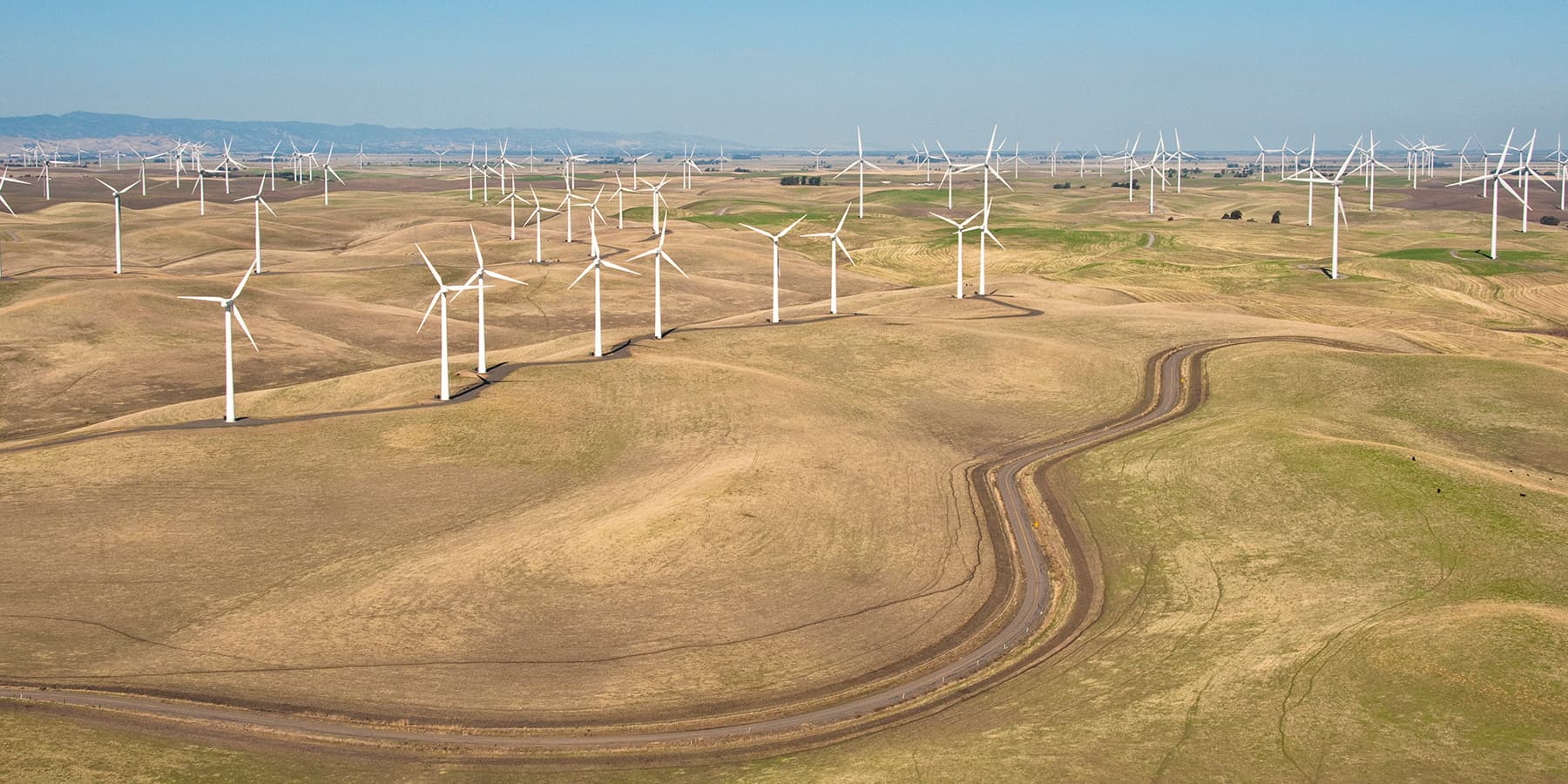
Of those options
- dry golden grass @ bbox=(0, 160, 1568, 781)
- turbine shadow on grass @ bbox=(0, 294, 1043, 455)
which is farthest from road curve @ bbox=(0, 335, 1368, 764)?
turbine shadow on grass @ bbox=(0, 294, 1043, 455)

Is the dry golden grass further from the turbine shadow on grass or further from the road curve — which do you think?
the road curve

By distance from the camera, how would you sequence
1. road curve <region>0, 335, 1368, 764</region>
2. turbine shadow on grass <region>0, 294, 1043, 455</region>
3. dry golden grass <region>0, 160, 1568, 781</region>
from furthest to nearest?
turbine shadow on grass <region>0, 294, 1043, 455</region>, dry golden grass <region>0, 160, 1568, 781</region>, road curve <region>0, 335, 1368, 764</region>

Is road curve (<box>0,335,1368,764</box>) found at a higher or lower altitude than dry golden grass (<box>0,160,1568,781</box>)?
lower

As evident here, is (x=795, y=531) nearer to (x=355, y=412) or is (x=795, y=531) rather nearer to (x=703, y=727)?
(x=703, y=727)

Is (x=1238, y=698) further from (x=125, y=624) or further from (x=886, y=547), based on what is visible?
(x=125, y=624)

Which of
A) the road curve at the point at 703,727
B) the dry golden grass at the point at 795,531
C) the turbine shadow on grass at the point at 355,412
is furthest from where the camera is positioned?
the turbine shadow on grass at the point at 355,412

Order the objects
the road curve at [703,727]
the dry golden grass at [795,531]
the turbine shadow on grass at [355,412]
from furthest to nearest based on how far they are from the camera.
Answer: the turbine shadow on grass at [355,412] → the dry golden grass at [795,531] → the road curve at [703,727]

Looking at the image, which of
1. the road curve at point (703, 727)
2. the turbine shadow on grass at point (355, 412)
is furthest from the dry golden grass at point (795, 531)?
the road curve at point (703, 727)

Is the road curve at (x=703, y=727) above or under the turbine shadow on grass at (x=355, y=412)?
under

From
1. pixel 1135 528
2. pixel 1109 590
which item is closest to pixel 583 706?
pixel 1109 590

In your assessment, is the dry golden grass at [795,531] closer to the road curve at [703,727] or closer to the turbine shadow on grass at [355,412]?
the turbine shadow on grass at [355,412]

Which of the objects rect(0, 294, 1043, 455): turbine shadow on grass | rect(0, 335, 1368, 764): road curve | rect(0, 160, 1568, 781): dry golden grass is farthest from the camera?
rect(0, 294, 1043, 455): turbine shadow on grass
